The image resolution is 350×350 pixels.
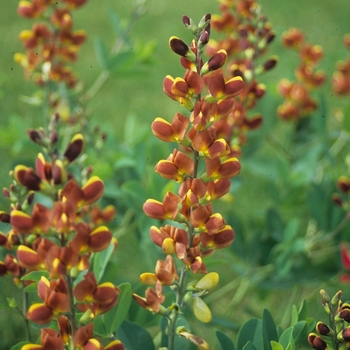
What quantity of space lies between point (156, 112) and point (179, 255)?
2247mm

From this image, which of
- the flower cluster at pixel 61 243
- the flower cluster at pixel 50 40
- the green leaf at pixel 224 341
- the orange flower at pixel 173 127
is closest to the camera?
the flower cluster at pixel 61 243

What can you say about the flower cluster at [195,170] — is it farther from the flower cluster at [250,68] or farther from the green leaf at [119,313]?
the flower cluster at [250,68]

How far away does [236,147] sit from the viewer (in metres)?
1.34

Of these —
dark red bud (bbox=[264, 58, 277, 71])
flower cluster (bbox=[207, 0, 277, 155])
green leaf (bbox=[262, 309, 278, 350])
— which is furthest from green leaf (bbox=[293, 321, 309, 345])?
dark red bud (bbox=[264, 58, 277, 71])

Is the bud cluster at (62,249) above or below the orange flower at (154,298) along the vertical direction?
above

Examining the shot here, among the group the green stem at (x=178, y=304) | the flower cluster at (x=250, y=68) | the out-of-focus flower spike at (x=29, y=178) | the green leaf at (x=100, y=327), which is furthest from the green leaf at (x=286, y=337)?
the flower cluster at (x=250, y=68)

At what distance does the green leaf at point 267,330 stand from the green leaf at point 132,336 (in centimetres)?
18

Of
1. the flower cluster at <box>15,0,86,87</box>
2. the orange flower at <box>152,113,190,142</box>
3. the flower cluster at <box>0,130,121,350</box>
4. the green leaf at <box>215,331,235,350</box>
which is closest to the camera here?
the flower cluster at <box>0,130,121,350</box>

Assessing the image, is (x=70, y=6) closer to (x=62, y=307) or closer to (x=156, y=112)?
(x=62, y=307)

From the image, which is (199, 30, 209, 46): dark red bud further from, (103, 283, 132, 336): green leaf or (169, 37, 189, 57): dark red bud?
(103, 283, 132, 336): green leaf

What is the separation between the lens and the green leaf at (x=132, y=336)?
33.9 inches

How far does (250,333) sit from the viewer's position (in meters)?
0.89

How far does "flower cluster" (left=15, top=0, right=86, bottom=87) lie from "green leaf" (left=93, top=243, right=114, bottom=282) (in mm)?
715

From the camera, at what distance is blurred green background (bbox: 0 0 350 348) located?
1.53 m
